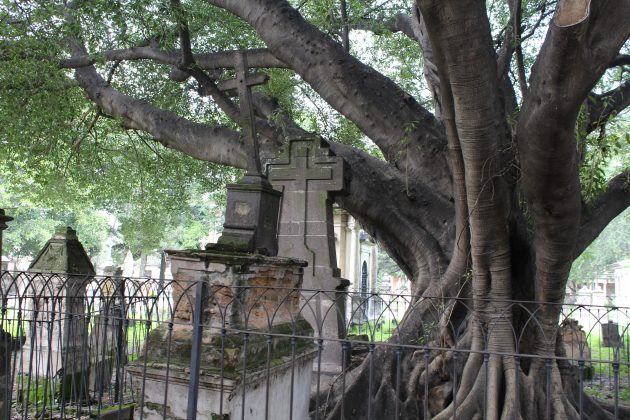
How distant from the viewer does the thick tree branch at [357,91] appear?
648cm

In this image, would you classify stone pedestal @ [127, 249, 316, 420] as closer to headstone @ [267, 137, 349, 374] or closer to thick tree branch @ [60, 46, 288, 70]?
headstone @ [267, 137, 349, 374]

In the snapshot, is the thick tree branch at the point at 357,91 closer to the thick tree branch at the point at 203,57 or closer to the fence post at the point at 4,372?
the thick tree branch at the point at 203,57

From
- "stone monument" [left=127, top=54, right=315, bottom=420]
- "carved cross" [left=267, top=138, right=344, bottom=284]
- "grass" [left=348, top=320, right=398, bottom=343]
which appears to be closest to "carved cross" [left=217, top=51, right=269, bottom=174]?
"stone monument" [left=127, top=54, right=315, bottom=420]

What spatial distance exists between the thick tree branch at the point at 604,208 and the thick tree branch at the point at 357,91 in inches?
63.1

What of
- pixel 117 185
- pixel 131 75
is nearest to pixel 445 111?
pixel 131 75

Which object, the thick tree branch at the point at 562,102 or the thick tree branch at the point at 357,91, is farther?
the thick tree branch at the point at 357,91

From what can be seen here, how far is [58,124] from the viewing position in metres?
9.95

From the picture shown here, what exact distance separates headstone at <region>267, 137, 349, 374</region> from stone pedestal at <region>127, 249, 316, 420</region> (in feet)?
10.7

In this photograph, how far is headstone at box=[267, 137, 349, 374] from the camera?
7.52m

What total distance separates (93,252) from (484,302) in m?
36.0

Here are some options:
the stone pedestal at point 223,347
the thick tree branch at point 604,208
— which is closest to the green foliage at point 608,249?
the thick tree branch at point 604,208

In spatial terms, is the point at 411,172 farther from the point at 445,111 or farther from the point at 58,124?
the point at 58,124

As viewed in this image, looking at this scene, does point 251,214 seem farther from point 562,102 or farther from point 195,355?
point 562,102

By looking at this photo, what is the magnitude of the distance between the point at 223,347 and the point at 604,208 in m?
4.97
